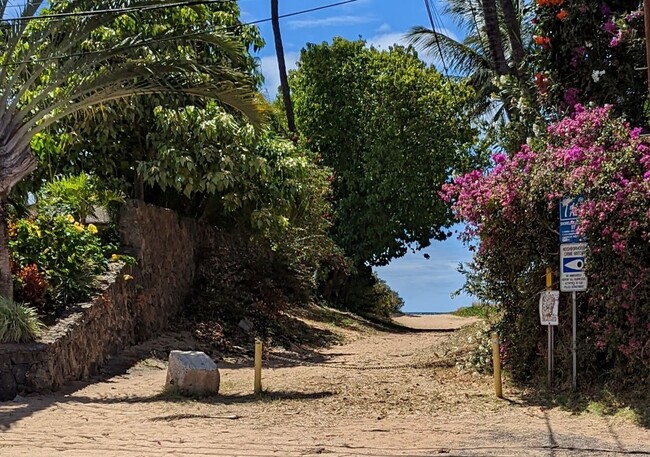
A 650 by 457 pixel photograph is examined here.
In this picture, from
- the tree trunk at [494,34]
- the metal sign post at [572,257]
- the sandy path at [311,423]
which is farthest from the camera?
the tree trunk at [494,34]

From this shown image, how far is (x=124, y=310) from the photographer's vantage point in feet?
46.5

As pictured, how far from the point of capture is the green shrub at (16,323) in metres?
10.6

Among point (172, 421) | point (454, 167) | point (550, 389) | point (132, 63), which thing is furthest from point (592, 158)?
point (454, 167)

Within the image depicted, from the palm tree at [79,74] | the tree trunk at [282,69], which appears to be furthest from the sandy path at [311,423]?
the tree trunk at [282,69]

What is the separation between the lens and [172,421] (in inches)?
350

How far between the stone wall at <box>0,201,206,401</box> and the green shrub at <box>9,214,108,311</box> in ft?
0.97

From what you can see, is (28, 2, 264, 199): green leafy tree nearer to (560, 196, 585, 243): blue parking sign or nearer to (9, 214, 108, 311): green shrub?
(9, 214, 108, 311): green shrub

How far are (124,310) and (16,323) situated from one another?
11.7ft

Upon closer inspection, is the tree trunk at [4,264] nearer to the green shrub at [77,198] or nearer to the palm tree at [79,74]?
the palm tree at [79,74]

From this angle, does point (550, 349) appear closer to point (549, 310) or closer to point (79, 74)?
point (549, 310)

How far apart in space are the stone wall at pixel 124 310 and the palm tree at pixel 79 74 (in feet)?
3.78

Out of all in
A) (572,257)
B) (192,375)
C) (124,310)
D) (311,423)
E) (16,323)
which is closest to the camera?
(311,423)

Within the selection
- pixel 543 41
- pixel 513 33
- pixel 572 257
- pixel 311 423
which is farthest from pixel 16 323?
pixel 513 33

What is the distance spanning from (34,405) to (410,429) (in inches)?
192
